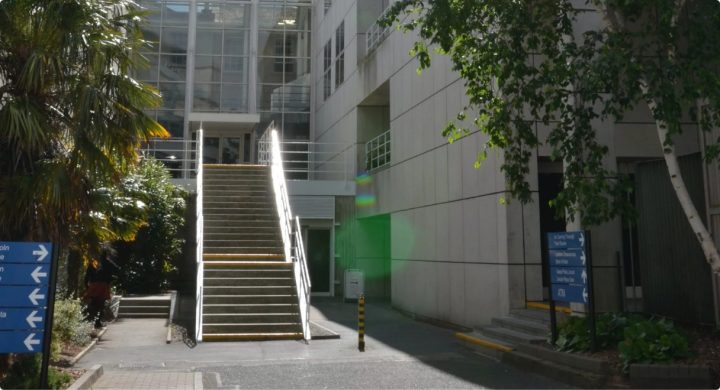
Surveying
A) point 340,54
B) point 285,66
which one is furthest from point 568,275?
point 285,66

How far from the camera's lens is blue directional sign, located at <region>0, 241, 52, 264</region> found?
20.8 feet

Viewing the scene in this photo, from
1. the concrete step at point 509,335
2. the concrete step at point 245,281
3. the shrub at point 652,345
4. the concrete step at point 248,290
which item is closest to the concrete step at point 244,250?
the concrete step at point 245,281

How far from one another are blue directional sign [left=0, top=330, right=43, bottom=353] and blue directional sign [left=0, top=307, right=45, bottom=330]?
0.05 meters

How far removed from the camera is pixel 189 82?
29.8 meters

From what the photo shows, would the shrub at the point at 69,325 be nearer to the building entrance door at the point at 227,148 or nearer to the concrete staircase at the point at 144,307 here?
the concrete staircase at the point at 144,307

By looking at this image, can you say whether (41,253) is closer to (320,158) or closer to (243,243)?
(243,243)

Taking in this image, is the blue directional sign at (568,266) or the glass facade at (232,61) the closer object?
the blue directional sign at (568,266)

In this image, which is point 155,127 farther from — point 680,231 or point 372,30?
point 372,30

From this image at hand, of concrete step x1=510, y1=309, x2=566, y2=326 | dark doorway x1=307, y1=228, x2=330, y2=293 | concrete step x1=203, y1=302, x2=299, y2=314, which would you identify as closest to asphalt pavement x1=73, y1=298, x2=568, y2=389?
concrete step x1=203, y1=302, x2=299, y2=314

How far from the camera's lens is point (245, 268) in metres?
14.5

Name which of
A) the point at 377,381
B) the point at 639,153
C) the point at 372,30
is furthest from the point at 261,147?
the point at 377,381

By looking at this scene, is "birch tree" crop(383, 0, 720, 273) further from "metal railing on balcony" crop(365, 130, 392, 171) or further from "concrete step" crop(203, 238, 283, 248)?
"metal railing on balcony" crop(365, 130, 392, 171)

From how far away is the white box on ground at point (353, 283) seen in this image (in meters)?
19.8

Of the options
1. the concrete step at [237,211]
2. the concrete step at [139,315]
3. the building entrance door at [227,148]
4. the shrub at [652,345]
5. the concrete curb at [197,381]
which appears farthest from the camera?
the building entrance door at [227,148]
